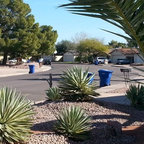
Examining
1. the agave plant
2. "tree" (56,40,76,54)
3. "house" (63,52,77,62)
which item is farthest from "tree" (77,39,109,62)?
the agave plant

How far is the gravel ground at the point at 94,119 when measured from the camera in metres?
5.97

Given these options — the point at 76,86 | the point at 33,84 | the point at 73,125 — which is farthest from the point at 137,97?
the point at 33,84

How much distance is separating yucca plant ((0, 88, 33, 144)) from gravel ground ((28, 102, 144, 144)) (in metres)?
0.24

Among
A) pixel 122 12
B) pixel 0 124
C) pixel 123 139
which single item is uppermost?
pixel 122 12

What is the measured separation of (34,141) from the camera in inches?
219

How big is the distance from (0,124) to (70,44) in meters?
111

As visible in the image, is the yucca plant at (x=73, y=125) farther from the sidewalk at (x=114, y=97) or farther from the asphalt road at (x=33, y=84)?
the sidewalk at (x=114, y=97)

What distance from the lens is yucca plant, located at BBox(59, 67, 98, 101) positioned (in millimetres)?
9523

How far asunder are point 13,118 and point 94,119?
9.51 ft

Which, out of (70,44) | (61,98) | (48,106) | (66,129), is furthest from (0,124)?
(70,44)

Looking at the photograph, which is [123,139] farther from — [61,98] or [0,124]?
[61,98]

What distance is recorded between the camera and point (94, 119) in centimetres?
800

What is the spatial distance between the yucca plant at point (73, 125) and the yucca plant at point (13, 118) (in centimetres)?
73

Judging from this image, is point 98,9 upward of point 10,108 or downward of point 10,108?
upward
